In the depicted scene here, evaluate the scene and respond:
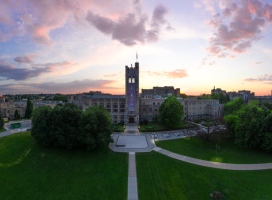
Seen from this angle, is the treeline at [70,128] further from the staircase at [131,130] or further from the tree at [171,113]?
the tree at [171,113]

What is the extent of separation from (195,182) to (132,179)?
37.7 ft

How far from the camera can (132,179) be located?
28062 millimetres

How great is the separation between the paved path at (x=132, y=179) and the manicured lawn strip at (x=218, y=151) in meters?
11.0

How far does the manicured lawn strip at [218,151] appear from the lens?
3288 cm

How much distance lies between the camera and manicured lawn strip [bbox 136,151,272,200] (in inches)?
929

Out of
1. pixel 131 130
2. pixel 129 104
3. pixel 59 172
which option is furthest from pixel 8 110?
pixel 59 172

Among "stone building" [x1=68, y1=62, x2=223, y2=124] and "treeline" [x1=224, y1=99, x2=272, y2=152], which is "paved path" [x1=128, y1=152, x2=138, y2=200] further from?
"stone building" [x1=68, y1=62, x2=223, y2=124]

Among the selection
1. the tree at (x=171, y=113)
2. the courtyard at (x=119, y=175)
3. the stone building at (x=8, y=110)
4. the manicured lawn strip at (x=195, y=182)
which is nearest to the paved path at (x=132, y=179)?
the courtyard at (x=119, y=175)

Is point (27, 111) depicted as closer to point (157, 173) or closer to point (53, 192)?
point (53, 192)

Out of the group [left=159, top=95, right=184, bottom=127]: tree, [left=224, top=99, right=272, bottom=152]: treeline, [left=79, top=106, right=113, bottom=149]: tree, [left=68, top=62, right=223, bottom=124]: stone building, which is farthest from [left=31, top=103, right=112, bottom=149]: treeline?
[left=224, top=99, right=272, bottom=152]: treeline

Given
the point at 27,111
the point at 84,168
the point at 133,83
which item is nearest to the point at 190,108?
the point at 133,83

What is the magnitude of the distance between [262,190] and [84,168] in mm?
32410

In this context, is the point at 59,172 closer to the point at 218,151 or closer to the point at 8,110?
the point at 218,151

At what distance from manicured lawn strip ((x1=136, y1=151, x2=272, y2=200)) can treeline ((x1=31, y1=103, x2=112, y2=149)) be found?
12760 mm
